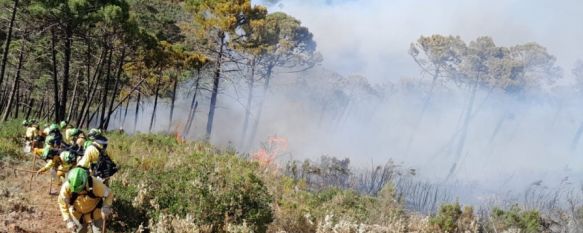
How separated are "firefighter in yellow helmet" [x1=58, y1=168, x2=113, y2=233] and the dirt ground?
76.8 inches

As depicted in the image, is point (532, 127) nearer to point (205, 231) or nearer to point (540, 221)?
point (540, 221)

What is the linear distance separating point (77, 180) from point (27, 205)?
3.80 m

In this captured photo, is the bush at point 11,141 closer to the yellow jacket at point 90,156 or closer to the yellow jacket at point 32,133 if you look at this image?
the yellow jacket at point 32,133

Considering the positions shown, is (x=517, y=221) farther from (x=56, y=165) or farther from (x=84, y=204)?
(x=56, y=165)

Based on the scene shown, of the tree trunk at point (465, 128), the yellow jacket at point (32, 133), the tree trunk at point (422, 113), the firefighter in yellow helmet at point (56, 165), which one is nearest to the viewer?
the firefighter in yellow helmet at point (56, 165)

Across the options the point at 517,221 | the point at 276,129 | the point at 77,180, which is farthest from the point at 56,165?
the point at 276,129

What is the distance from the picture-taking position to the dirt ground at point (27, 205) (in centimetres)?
820

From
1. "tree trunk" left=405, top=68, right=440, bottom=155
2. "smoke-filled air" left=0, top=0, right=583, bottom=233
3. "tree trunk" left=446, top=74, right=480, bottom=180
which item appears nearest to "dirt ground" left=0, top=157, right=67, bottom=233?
"smoke-filled air" left=0, top=0, right=583, bottom=233

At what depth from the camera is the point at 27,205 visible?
9070 mm

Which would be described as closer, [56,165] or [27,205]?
[27,205]

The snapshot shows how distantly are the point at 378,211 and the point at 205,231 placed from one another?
15.0 feet

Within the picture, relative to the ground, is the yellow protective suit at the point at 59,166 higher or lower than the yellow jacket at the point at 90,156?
lower

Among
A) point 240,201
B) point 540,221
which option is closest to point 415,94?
point 540,221

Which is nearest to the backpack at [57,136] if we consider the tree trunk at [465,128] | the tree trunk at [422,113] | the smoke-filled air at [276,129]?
the smoke-filled air at [276,129]
